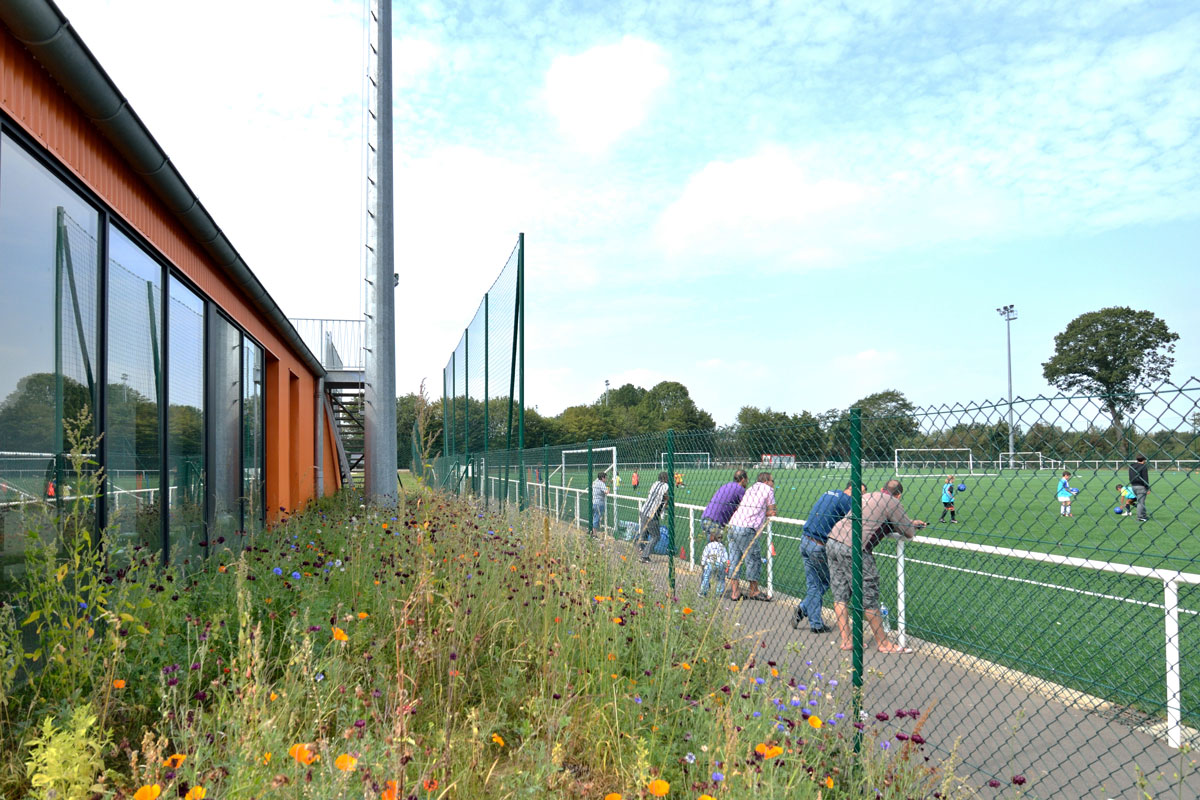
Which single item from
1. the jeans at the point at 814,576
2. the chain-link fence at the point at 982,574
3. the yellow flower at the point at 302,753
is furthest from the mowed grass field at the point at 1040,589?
the yellow flower at the point at 302,753

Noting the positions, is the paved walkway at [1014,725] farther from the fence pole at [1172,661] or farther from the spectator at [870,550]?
the spectator at [870,550]

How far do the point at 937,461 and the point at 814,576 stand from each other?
160 inches

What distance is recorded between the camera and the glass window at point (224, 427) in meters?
6.95

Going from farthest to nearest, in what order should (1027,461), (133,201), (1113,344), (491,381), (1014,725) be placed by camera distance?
(1113,344) < (491,381) < (133,201) < (1014,725) < (1027,461)

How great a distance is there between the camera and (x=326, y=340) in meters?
16.7

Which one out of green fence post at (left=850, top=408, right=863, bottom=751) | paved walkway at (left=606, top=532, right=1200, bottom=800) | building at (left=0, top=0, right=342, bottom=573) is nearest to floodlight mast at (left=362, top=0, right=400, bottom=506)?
building at (left=0, top=0, right=342, bottom=573)

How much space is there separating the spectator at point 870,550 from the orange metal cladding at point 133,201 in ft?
15.9

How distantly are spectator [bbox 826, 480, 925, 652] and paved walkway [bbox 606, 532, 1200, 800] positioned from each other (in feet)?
0.81

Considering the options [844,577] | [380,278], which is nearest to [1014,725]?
[844,577]

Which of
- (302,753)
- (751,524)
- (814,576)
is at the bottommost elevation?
(814,576)

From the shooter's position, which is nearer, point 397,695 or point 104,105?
point 397,695

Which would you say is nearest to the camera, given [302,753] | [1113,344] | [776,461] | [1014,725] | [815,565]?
[302,753]

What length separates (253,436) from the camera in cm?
922

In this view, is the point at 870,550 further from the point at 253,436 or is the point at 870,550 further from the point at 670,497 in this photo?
the point at 253,436
